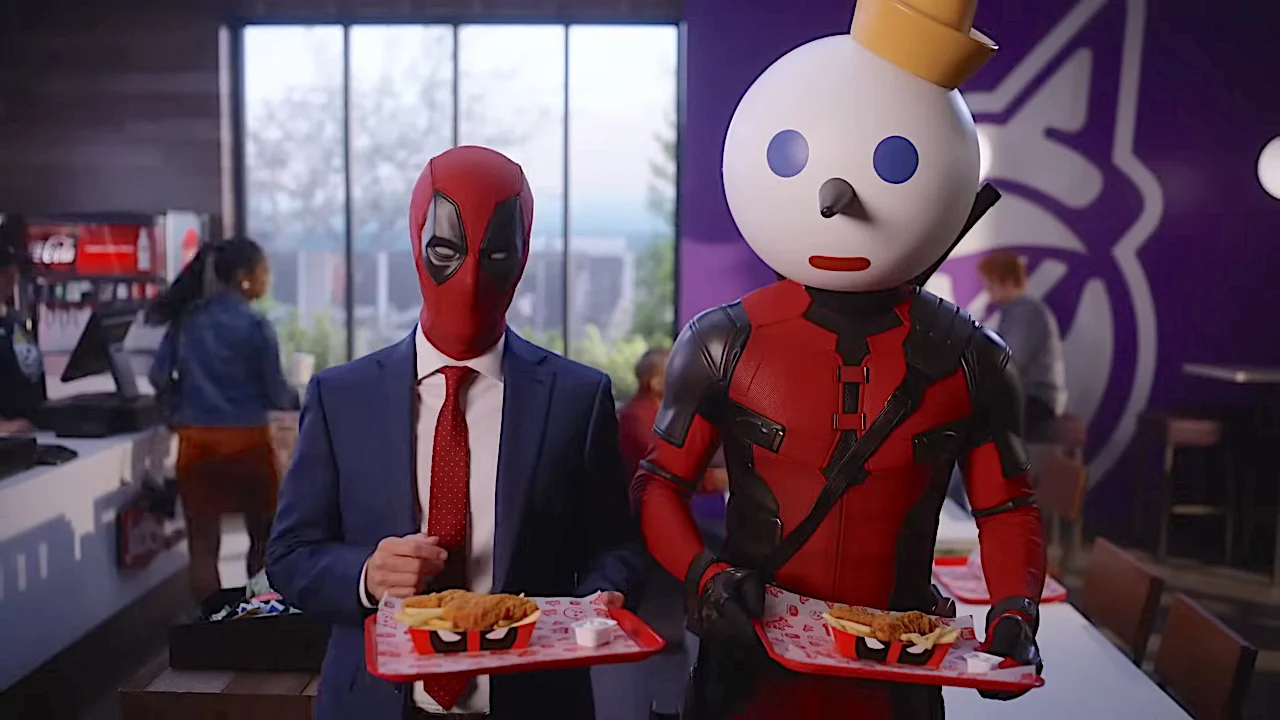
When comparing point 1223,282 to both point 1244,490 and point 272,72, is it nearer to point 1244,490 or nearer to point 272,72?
point 1244,490

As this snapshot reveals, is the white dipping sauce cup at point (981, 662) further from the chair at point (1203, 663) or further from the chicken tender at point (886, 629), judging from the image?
the chair at point (1203, 663)

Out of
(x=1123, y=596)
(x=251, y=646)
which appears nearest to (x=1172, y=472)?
(x=1123, y=596)

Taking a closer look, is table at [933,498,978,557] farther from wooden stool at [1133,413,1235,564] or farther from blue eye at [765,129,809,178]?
wooden stool at [1133,413,1235,564]

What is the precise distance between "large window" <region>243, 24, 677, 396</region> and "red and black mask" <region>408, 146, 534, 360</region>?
4.30 m

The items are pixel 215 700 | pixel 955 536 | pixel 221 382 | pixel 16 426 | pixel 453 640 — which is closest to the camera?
pixel 453 640

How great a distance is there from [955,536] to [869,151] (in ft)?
5.28

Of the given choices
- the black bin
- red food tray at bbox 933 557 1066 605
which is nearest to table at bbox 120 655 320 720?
the black bin

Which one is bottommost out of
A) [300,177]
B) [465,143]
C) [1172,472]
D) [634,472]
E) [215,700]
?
[1172,472]

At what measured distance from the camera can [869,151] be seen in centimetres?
129

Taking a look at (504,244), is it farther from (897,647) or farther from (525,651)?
(897,647)

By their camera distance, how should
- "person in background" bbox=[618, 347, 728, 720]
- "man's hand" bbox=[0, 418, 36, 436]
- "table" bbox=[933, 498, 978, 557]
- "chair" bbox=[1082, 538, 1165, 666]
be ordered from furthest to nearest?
"man's hand" bbox=[0, 418, 36, 436]
"person in background" bbox=[618, 347, 728, 720]
"table" bbox=[933, 498, 978, 557]
"chair" bbox=[1082, 538, 1165, 666]

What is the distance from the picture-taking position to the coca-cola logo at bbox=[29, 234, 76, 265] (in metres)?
4.64

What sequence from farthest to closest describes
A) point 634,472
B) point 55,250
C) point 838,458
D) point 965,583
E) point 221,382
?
point 55,250, point 221,382, point 634,472, point 965,583, point 838,458

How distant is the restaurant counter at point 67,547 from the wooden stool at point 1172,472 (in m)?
4.11
